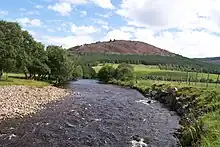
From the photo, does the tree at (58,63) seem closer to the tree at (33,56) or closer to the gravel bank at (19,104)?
the tree at (33,56)

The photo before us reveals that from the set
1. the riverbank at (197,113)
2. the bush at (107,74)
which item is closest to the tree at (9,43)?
the riverbank at (197,113)

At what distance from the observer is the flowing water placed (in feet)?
107

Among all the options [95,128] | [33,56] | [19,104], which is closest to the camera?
[95,128]

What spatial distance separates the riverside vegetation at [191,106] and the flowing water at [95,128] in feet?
8.35

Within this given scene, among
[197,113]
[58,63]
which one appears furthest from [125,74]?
[197,113]

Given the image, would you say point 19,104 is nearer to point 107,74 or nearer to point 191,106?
point 191,106

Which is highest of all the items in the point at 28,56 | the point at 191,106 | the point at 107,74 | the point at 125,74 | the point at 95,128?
the point at 28,56

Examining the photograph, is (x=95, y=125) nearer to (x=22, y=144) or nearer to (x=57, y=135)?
(x=57, y=135)

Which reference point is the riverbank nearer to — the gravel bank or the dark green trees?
the gravel bank

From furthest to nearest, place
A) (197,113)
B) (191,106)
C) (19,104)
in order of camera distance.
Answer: (191,106), (19,104), (197,113)

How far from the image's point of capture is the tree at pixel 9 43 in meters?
80.4

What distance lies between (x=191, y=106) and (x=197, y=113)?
10.5m

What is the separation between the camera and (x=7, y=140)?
31797 millimetres

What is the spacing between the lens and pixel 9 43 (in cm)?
8388
